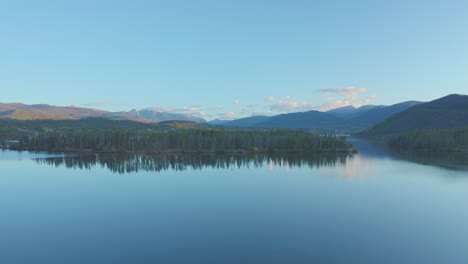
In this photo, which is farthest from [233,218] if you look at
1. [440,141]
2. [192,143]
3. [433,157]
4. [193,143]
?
[440,141]

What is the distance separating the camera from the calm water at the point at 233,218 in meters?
20.1

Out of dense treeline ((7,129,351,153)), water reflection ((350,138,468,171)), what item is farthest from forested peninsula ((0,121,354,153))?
water reflection ((350,138,468,171))

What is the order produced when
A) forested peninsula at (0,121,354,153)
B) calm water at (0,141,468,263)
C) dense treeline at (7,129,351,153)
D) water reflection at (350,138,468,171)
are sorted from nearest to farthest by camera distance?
calm water at (0,141,468,263), water reflection at (350,138,468,171), forested peninsula at (0,121,354,153), dense treeline at (7,129,351,153)

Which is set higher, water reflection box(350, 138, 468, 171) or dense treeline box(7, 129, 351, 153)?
dense treeline box(7, 129, 351, 153)

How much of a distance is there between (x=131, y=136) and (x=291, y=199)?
263 feet

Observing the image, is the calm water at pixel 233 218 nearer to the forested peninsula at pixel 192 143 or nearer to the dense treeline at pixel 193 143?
the forested peninsula at pixel 192 143

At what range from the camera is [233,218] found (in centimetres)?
2759

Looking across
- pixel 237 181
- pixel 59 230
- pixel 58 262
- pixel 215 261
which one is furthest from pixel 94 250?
pixel 237 181

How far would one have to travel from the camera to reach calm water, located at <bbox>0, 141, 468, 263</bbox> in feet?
66.0

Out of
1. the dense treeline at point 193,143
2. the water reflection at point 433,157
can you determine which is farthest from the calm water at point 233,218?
the dense treeline at point 193,143

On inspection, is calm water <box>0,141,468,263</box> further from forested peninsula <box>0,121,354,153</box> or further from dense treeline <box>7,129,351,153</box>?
dense treeline <box>7,129,351,153</box>

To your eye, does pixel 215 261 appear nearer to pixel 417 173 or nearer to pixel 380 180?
pixel 380 180

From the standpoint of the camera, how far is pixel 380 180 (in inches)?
1885

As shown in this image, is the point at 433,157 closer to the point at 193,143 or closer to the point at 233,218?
the point at 193,143
